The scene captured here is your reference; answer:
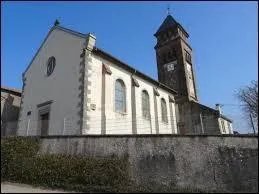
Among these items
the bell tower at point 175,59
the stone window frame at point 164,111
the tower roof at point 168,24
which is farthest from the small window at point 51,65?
the tower roof at point 168,24

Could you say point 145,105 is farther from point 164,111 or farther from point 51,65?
point 51,65

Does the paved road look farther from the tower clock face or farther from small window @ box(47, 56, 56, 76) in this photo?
the tower clock face

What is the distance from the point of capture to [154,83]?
25188 mm

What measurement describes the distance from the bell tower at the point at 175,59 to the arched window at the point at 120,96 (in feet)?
35.4

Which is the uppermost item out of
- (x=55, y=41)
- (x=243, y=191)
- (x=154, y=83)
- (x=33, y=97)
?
(x=55, y=41)

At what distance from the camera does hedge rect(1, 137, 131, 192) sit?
11.6 meters

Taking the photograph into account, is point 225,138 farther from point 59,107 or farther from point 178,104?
point 178,104

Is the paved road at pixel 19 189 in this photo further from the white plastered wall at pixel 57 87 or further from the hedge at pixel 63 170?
the white plastered wall at pixel 57 87

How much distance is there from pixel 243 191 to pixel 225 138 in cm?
211

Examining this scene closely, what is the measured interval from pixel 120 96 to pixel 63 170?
9.15 meters

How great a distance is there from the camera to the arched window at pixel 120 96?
19828 millimetres

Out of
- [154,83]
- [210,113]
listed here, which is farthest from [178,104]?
[154,83]

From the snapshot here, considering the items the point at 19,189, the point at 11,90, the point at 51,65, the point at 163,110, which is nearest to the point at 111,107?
the point at 51,65

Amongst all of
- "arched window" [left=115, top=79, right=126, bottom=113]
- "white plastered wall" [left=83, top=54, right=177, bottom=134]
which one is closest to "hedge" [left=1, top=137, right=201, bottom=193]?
"white plastered wall" [left=83, top=54, right=177, bottom=134]
